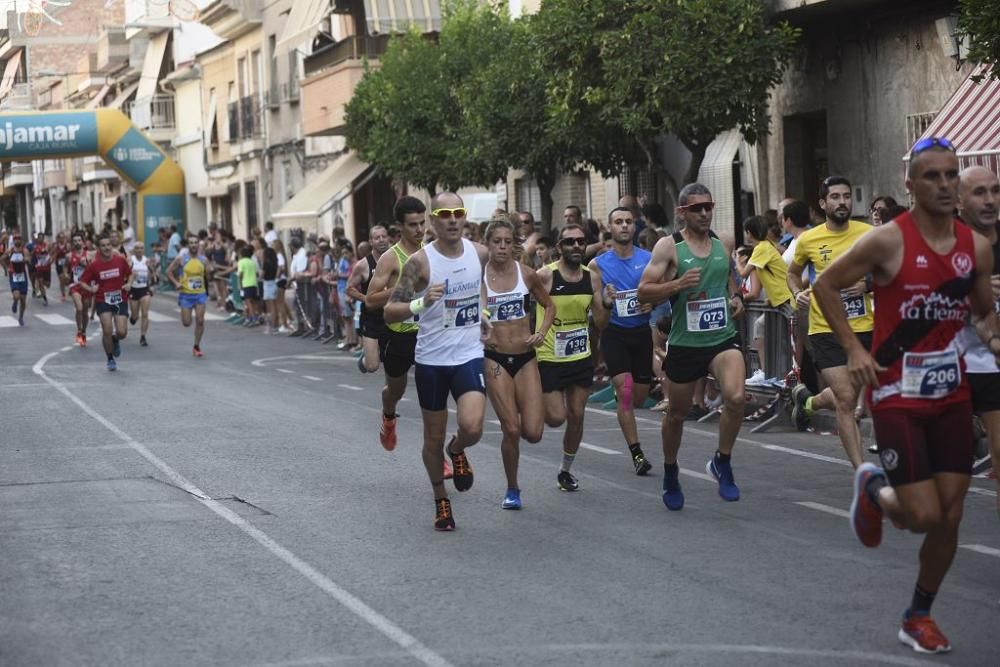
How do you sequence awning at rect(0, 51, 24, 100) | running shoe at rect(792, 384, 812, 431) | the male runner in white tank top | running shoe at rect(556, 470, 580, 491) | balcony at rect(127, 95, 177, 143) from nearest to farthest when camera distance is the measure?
1. the male runner in white tank top
2. running shoe at rect(556, 470, 580, 491)
3. running shoe at rect(792, 384, 812, 431)
4. balcony at rect(127, 95, 177, 143)
5. awning at rect(0, 51, 24, 100)

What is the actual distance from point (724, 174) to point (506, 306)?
16.3 metres

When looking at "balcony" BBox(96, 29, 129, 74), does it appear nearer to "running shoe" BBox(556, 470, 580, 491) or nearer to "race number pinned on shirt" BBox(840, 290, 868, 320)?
"running shoe" BBox(556, 470, 580, 491)

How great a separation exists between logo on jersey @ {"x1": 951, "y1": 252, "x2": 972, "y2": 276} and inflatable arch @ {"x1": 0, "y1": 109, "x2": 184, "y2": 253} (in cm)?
4446

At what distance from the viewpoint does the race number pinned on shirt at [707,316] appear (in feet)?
33.1

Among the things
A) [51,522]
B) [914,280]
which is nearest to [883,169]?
[51,522]

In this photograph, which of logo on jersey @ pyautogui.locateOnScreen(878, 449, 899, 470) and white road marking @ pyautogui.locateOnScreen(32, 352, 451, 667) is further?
white road marking @ pyautogui.locateOnScreen(32, 352, 451, 667)

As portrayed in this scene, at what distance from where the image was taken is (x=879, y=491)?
6.50m

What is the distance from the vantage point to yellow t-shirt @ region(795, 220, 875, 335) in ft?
35.3

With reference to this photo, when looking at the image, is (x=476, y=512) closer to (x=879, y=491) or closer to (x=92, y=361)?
(x=879, y=491)

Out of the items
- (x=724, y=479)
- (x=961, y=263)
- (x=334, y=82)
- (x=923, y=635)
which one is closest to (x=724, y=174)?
(x=334, y=82)

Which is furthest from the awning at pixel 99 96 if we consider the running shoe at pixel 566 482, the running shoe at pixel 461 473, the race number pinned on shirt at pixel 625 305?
the running shoe at pixel 461 473

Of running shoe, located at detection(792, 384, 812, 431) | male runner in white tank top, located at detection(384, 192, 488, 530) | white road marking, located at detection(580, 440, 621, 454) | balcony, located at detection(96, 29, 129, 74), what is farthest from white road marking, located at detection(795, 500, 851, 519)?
balcony, located at detection(96, 29, 129, 74)

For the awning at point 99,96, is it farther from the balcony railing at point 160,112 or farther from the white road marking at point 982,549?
the white road marking at point 982,549

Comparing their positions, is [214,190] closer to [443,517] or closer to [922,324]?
[443,517]
